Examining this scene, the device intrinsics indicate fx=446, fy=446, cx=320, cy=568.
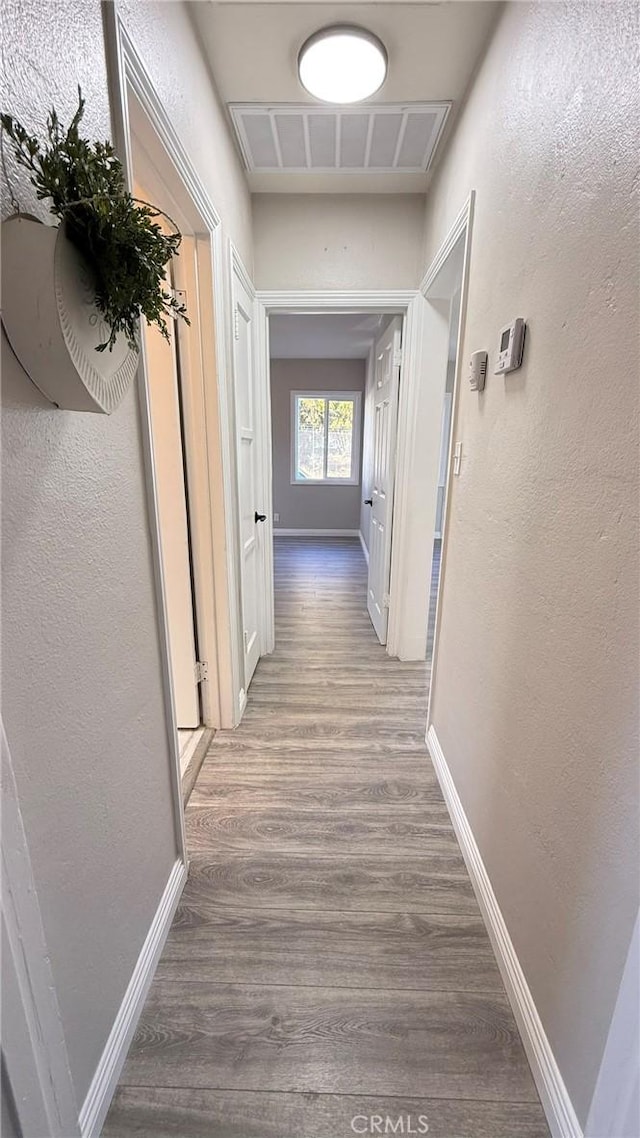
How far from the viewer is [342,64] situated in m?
1.50

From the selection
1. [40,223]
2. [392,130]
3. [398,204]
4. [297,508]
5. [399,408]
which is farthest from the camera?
[297,508]

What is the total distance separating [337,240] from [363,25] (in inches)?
38.7

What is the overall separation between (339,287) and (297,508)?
173 inches

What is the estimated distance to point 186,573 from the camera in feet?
6.40

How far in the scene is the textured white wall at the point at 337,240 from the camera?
7.79 ft

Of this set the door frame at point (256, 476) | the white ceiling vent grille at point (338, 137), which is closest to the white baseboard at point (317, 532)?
the door frame at point (256, 476)

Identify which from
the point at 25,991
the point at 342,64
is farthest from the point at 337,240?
the point at 25,991

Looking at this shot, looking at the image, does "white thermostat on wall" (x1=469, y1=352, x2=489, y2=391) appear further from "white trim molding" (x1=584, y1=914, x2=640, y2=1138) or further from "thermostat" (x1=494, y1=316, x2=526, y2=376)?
"white trim molding" (x1=584, y1=914, x2=640, y2=1138)

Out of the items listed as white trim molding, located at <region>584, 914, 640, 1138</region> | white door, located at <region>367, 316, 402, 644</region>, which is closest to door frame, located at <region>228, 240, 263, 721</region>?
white door, located at <region>367, 316, 402, 644</region>

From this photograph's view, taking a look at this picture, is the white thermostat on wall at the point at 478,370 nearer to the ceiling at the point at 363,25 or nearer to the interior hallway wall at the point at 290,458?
the ceiling at the point at 363,25

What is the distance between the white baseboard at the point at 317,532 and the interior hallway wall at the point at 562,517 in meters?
5.31

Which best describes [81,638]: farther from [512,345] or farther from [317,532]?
[317,532]

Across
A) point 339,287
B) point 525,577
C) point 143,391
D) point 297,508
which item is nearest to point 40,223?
point 143,391

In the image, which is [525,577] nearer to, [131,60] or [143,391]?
[143,391]
